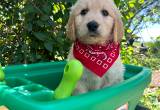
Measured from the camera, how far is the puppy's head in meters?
2.56

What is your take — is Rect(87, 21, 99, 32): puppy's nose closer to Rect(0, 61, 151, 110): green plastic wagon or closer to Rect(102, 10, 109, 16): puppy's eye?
Rect(102, 10, 109, 16): puppy's eye

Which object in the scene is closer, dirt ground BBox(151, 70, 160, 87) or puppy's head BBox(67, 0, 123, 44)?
puppy's head BBox(67, 0, 123, 44)

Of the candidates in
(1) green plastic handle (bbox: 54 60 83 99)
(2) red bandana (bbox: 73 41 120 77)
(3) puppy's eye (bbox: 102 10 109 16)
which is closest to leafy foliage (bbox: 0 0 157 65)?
(2) red bandana (bbox: 73 41 120 77)

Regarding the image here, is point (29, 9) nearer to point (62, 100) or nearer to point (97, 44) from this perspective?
point (97, 44)

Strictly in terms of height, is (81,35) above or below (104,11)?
below

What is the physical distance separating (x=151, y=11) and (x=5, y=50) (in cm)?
253

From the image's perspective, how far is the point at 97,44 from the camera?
9.00ft

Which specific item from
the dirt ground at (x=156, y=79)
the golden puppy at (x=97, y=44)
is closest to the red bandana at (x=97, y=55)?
the golden puppy at (x=97, y=44)

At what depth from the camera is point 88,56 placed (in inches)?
107

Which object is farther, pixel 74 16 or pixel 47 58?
pixel 47 58

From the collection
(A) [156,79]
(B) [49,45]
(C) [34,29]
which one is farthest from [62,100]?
(A) [156,79]

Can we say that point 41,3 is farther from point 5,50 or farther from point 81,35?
point 81,35

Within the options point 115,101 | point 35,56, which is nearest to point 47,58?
point 35,56

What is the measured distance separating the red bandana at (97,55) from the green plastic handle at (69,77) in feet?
2.25
